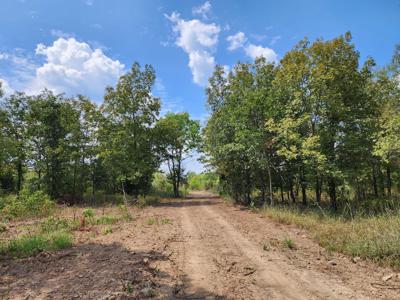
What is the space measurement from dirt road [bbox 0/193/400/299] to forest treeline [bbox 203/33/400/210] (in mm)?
6048

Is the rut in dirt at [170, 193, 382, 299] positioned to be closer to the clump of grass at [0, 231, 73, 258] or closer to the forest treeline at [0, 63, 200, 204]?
the clump of grass at [0, 231, 73, 258]

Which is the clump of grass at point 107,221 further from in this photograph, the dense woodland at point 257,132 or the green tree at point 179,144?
the green tree at point 179,144

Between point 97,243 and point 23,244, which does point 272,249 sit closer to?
point 97,243

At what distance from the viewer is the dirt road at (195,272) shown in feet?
15.5

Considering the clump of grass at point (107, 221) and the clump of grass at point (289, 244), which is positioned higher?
the clump of grass at point (107, 221)

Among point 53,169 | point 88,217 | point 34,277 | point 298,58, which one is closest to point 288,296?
point 34,277

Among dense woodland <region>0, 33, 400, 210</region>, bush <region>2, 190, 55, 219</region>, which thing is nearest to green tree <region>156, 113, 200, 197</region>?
dense woodland <region>0, 33, 400, 210</region>

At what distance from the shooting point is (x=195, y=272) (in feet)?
18.6

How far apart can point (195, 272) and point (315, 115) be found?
36.8 feet

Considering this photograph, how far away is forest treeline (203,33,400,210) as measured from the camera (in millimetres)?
13180

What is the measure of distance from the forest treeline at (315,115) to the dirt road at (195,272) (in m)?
6.05

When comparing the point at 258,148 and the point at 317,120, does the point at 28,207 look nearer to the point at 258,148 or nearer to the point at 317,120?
the point at 258,148

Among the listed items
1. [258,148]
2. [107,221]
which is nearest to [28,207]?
[107,221]

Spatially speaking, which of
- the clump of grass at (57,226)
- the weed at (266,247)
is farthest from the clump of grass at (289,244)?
the clump of grass at (57,226)
